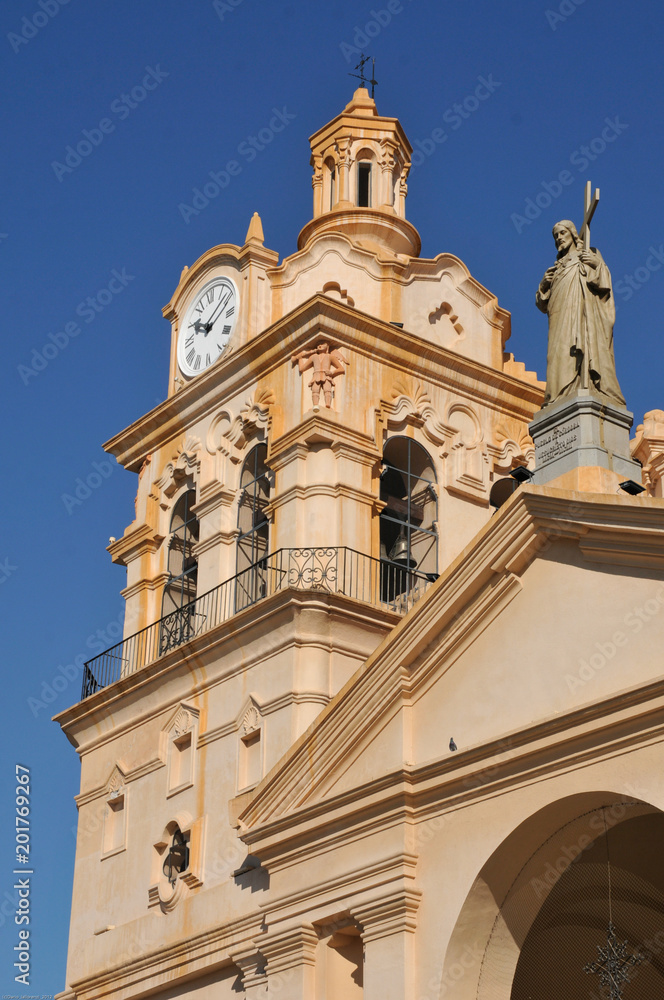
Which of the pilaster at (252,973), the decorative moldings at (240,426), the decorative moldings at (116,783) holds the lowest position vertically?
the pilaster at (252,973)

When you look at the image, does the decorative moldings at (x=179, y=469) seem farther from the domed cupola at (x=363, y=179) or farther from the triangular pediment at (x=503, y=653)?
the triangular pediment at (x=503, y=653)

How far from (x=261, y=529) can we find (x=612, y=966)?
11172 mm

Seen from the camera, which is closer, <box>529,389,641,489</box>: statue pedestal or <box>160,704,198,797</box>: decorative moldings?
<box>529,389,641,489</box>: statue pedestal

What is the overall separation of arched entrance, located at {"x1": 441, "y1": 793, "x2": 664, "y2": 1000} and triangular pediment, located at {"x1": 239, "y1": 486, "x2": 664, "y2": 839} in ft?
3.68

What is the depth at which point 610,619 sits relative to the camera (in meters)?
19.1

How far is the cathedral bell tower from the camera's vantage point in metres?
25.3

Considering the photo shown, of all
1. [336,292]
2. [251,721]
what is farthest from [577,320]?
[336,292]

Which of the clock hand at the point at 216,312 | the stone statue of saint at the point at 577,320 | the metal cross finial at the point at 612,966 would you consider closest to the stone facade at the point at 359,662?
the clock hand at the point at 216,312

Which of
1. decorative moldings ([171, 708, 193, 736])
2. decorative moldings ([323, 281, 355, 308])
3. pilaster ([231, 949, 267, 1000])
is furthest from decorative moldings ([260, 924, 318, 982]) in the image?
decorative moldings ([323, 281, 355, 308])

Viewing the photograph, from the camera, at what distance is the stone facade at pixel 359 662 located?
63.9ft

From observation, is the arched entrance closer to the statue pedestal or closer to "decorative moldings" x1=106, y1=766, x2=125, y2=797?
the statue pedestal

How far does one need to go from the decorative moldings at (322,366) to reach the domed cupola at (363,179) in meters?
4.33

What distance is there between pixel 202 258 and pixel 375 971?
14805 millimetres

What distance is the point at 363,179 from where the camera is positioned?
3319 cm
